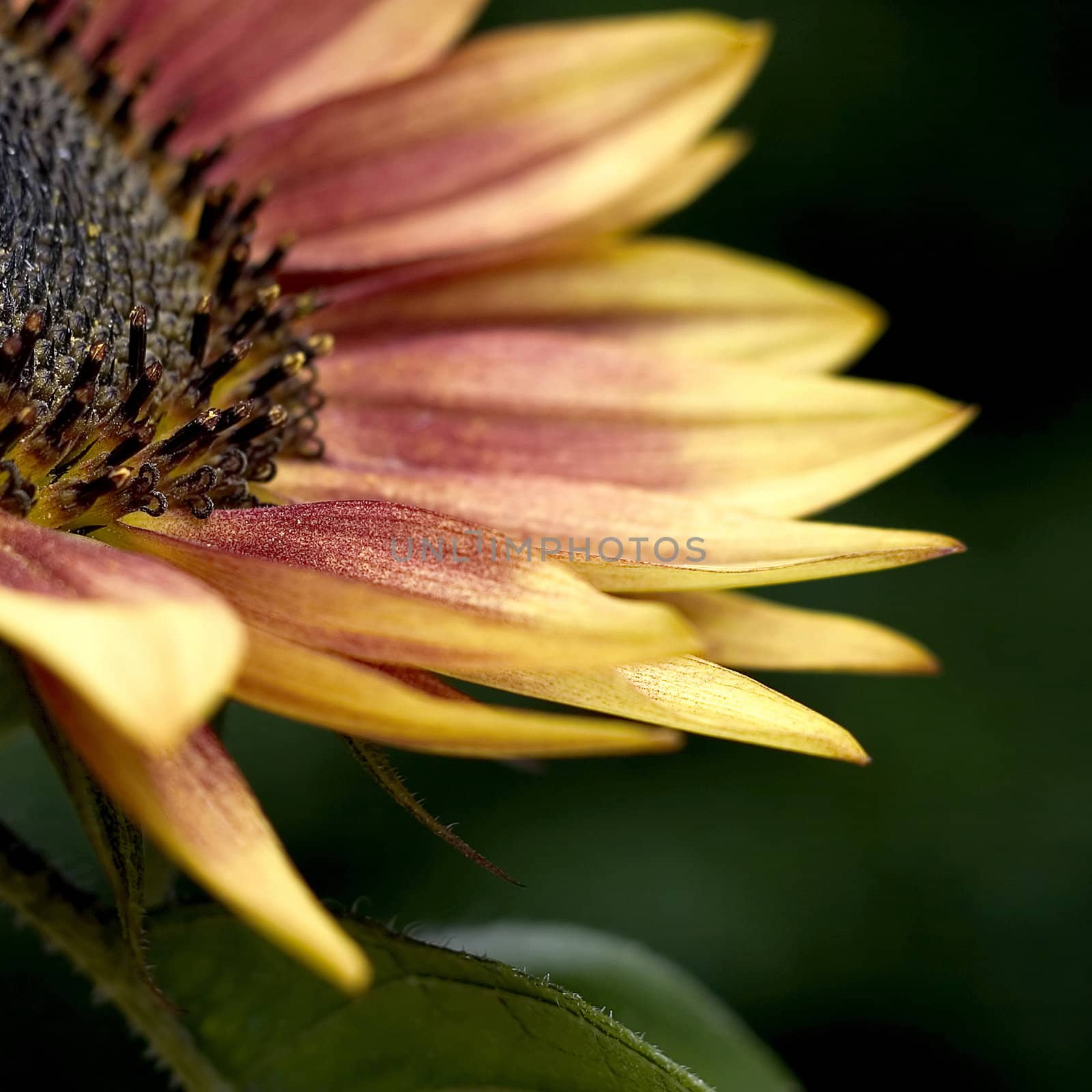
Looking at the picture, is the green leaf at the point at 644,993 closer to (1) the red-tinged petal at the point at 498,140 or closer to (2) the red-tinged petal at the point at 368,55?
(1) the red-tinged petal at the point at 498,140

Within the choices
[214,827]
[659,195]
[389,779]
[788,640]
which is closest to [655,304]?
[659,195]

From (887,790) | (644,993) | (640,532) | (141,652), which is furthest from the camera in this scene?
(887,790)

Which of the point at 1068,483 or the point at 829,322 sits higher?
the point at 829,322

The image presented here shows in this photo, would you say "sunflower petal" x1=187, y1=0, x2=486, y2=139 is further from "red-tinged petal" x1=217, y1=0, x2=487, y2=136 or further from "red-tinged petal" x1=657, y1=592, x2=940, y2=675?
"red-tinged petal" x1=657, y1=592, x2=940, y2=675

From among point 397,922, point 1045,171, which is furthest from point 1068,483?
point 397,922

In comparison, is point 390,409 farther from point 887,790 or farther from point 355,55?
point 887,790

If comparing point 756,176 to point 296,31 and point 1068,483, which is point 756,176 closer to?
point 1068,483
